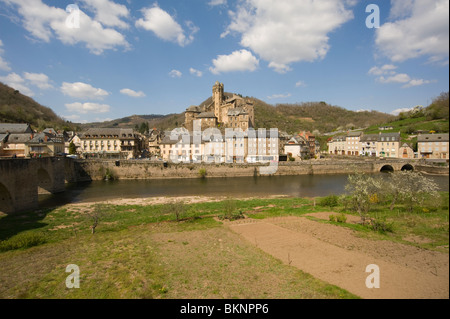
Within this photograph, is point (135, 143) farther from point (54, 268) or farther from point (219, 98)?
point (54, 268)

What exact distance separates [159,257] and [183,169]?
41739 millimetres

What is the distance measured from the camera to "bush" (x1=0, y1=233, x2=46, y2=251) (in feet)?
46.5

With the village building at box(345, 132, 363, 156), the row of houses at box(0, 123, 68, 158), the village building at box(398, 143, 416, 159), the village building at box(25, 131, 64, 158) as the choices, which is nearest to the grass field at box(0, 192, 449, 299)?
the village building at box(398, 143, 416, 159)

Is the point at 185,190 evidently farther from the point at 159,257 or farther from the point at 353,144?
the point at 353,144

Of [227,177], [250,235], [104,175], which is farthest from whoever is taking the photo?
[227,177]

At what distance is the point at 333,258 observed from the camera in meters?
11.8

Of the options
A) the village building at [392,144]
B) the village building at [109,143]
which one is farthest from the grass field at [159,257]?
the village building at [109,143]

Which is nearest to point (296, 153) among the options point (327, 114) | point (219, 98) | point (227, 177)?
point (227, 177)

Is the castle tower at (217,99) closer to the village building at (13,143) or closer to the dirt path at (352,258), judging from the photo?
the village building at (13,143)

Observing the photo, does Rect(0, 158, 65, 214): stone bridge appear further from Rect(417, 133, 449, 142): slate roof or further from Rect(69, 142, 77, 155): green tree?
Rect(69, 142, 77, 155): green tree

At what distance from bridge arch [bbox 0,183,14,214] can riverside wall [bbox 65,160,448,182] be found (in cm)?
2533

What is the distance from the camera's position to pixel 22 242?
1452 cm

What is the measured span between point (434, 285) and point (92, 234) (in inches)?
776

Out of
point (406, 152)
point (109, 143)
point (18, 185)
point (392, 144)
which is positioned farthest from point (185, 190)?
point (109, 143)
